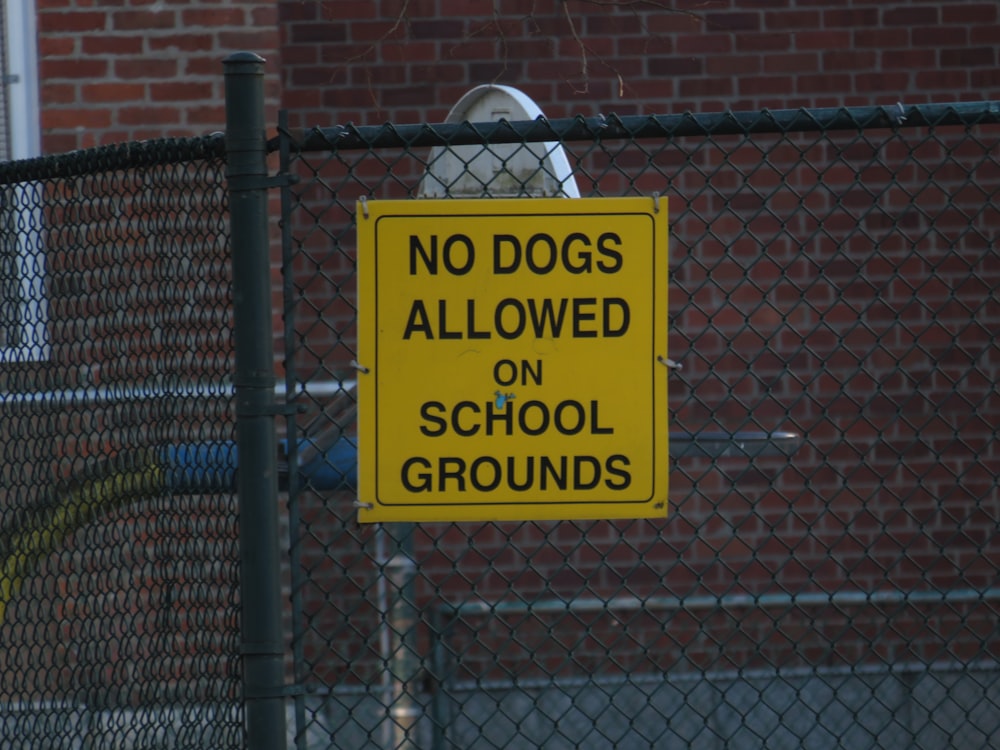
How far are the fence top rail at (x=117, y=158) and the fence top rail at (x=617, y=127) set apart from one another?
0.15 metres

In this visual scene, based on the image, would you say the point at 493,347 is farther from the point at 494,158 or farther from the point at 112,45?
the point at 112,45

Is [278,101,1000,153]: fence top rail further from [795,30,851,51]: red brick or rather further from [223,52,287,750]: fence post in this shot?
[795,30,851,51]: red brick

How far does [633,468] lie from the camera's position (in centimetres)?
269

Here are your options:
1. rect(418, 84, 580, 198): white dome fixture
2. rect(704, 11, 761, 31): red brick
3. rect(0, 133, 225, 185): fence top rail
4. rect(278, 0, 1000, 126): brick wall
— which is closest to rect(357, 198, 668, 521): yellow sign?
rect(0, 133, 225, 185): fence top rail

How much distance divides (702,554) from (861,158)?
1864mm

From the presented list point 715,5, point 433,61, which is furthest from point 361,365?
point 715,5

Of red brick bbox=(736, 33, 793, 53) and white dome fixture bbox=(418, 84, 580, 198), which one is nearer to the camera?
white dome fixture bbox=(418, 84, 580, 198)

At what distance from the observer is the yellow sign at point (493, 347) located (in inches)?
104

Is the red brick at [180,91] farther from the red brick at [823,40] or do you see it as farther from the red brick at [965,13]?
the red brick at [965,13]

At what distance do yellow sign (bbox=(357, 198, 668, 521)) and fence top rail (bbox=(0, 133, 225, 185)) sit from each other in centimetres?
40

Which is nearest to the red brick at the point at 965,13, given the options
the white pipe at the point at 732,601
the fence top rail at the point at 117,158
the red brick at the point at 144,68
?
the white pipe at the point at 732,601

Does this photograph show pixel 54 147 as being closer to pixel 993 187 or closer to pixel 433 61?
pixel 433 61

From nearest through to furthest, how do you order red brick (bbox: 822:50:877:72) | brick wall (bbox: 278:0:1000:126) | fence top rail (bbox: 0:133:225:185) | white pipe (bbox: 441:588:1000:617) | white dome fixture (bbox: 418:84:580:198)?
fence top rail (bbox: 0:133:225:185)
white pipe (bbox: 441:588:1000:617)
white dome fixture (bbox: 418:84:580:198)
brick wall (bbox: 278:0:1000:126)
red brick (bbox: 822:50:877:72)

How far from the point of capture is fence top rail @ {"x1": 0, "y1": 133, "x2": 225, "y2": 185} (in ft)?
9.04
